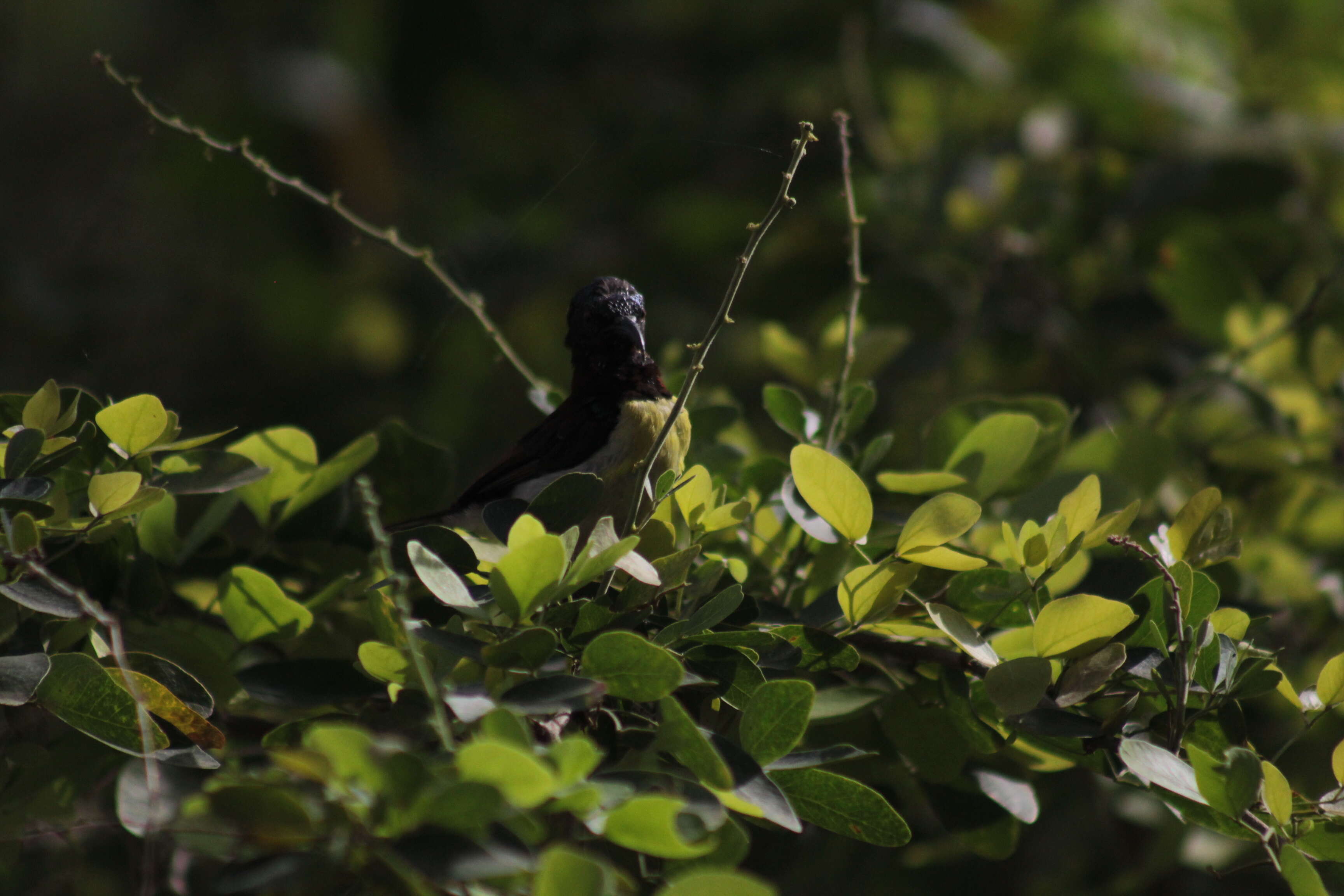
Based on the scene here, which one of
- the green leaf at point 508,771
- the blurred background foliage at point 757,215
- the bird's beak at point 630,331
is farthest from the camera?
the blurred background foliage at point 757,215

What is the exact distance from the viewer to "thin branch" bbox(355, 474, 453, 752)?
1.08 metres

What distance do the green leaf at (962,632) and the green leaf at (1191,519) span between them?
33 centimetres

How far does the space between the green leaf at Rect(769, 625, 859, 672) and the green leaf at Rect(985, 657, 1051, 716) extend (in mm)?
173

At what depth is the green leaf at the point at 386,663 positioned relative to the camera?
129 centimetres

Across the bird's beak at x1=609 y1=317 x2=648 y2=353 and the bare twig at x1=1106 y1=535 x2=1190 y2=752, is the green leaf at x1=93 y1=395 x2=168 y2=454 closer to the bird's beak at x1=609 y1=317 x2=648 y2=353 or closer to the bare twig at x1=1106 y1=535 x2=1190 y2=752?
the bird's beak at x1=609 y1=317 x2=648 y2=353

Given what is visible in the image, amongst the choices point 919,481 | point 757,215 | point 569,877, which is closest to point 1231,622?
point 919,481

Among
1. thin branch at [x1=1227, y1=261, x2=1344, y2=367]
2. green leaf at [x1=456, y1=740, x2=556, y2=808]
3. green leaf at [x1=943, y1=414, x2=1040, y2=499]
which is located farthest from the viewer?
thin branch at [x1=1227, y1=261, x2=1344, y2=367]

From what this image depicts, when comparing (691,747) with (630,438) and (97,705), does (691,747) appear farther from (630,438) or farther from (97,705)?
(630,438)

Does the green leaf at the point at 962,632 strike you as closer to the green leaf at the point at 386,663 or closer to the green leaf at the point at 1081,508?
the green leaf at the point at 1081,508

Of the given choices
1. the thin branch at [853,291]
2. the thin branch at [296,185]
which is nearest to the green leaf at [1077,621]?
the thin branch at [853,291]

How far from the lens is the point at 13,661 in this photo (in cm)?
137

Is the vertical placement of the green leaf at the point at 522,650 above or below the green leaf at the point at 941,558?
below

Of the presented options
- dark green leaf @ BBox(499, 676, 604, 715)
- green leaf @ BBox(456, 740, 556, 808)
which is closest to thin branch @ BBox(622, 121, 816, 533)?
dark green leaf @ BBox(499, 676, 604, 715)

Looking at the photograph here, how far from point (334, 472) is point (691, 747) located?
90cm
